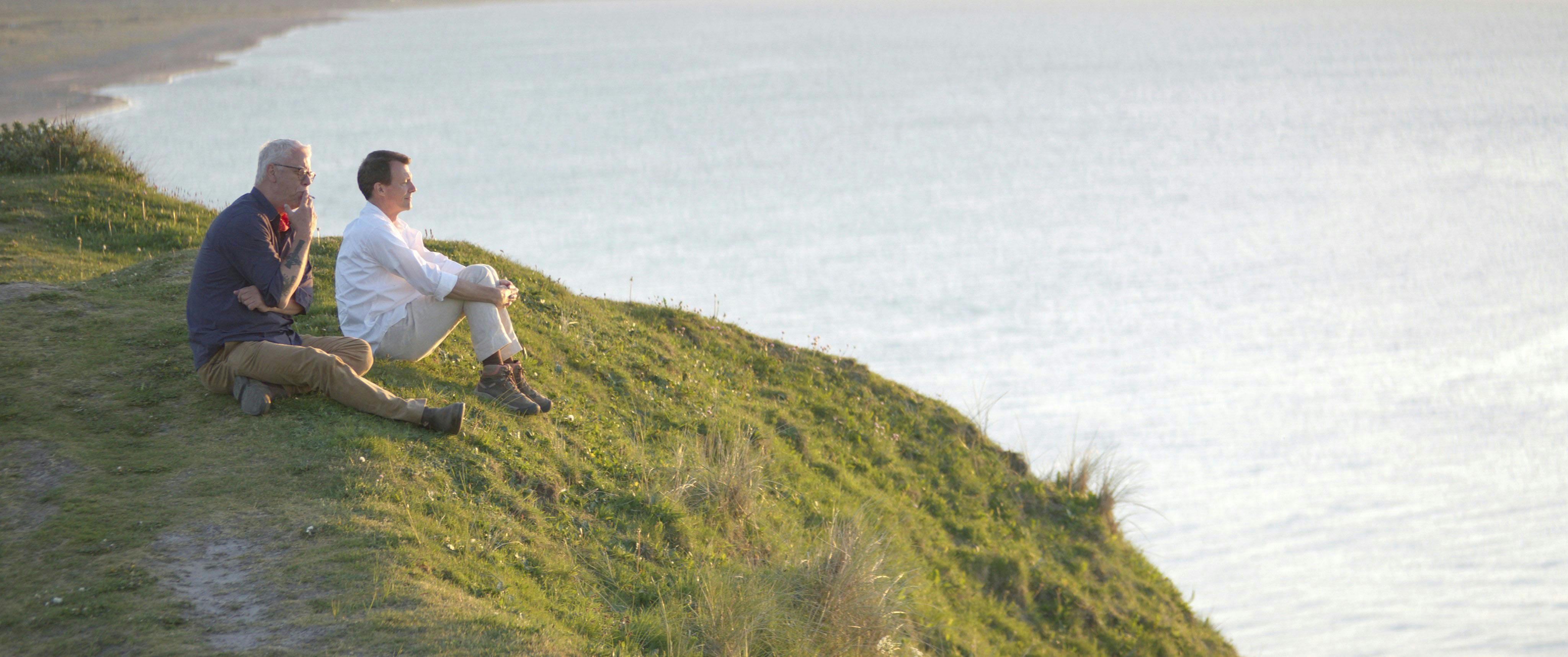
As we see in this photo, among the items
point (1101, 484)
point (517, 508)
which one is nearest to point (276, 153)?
point (517, 508)

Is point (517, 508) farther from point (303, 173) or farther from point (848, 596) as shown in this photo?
point (303, 173)

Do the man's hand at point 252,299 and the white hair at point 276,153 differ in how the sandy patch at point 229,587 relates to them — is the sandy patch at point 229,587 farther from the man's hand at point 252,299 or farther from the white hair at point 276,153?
the white hair at point 276,153

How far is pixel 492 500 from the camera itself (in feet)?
25.0

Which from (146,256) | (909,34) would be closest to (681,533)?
(146,256)

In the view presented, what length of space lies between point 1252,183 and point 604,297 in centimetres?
7074

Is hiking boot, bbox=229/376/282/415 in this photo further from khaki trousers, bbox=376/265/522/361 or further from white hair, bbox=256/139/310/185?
white hair, bbox=256/139/310/185

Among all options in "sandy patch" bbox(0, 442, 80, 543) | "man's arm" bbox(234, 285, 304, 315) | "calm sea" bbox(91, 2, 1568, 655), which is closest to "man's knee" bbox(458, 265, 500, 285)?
"man's arm" bbox(234, 285, 304, 315)

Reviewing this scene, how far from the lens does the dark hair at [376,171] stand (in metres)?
7.96

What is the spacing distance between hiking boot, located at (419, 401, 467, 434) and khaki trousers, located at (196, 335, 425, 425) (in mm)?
50

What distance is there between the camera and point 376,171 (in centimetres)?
797

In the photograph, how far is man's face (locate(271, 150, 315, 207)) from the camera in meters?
7.45

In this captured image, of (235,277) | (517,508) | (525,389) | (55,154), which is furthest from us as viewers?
(55,154)

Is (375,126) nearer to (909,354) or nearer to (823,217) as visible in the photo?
(823,217)

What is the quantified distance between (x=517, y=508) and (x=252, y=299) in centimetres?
232
